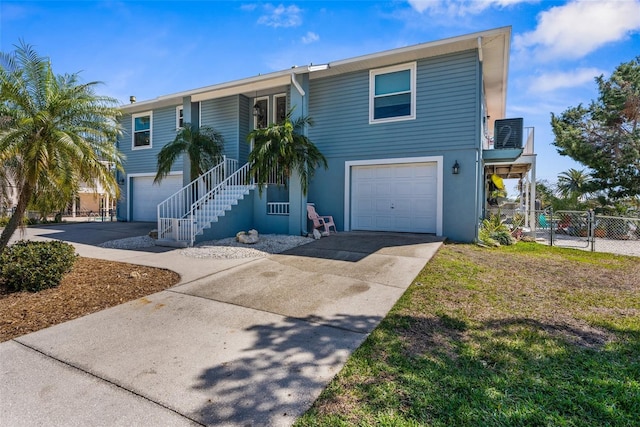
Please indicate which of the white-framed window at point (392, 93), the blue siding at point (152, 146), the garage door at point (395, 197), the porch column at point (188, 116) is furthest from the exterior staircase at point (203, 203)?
the white-framed window at point (392, 93)

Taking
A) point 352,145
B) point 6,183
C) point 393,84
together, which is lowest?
point 6,183

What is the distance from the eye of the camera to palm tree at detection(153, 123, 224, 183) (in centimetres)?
952

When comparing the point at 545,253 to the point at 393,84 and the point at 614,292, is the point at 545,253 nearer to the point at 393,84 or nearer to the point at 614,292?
the point at 614,292

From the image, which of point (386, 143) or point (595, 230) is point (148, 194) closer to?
point (386, 143)

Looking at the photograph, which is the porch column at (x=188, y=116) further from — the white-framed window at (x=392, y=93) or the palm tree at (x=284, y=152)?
the white-framed window at (x=392, y=93)

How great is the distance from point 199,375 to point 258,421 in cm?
74

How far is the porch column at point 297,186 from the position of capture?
30.1 feet

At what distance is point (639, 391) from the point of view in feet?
7.36

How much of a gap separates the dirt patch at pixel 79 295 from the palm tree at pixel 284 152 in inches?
155

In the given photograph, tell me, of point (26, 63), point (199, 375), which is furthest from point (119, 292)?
point (26, 63)

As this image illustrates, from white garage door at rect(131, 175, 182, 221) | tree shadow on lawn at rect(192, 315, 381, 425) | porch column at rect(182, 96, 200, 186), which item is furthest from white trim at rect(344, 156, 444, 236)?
white garage door at rect(131, 175, 182, 221)

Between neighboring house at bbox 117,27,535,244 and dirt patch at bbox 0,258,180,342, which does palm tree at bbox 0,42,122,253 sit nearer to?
dirt patch at bbox 0,258,180,342

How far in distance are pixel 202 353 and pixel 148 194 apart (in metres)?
13.5

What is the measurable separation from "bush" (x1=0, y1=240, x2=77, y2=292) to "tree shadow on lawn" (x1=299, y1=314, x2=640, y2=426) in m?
4.54
